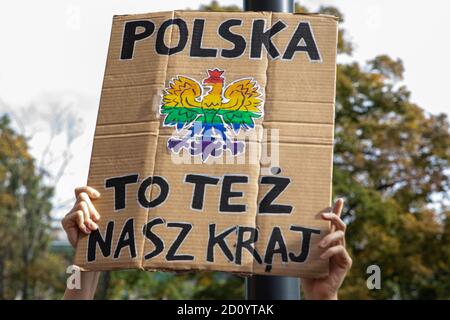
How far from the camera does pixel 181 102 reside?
294cm

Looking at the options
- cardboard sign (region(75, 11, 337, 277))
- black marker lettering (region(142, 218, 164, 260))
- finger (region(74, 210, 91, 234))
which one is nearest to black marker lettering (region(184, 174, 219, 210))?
cardboard sign (region(75, 11, 337, 277))

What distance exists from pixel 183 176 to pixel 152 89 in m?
0.36

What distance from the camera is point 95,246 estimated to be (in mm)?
2818

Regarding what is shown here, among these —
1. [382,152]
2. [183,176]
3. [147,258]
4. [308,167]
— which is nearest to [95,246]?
[147,258]

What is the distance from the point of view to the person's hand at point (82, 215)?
110 inches

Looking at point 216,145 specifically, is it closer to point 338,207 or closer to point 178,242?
point 178,242

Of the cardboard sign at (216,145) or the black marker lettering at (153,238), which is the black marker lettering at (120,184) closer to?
the cardboard sign at (216,145)

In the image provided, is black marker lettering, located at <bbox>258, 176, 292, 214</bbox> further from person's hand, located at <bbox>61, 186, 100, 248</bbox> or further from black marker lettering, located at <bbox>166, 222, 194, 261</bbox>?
person's hand, located at <bbox>61, 186, 100, 248</bbox>

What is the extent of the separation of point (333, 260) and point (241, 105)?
63 centimetres

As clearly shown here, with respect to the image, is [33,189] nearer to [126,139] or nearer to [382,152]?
[382,152]

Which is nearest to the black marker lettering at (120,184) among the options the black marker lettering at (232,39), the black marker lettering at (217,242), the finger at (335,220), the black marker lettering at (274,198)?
the black marker lettering at (217,242)

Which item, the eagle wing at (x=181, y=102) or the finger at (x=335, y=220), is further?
the eagle wing at (x=181, y=102)

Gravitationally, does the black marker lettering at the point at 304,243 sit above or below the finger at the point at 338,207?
below

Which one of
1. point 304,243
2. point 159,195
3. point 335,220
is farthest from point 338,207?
point 159,195
